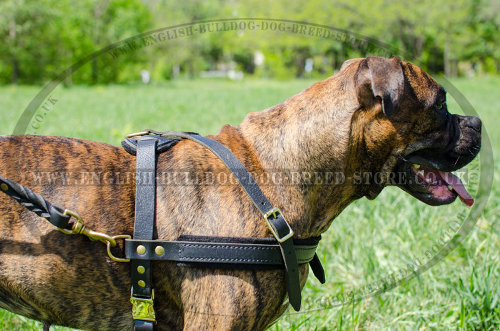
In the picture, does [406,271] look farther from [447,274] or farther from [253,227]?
[253,227]

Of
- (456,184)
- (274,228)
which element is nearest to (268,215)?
(274,228)

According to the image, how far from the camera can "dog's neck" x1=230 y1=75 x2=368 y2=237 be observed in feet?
6.72

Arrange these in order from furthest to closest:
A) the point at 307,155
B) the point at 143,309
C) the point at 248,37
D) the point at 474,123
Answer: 1. the point at 248,37
2. the point at 474,123
3. the point at 307,155
4. the point at 143,309

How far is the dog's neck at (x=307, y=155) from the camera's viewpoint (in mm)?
2049

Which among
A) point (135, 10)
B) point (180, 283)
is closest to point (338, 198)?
point (180, 283)

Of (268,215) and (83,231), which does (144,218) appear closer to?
(83,231)

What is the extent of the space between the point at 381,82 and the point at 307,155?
0.45 meters

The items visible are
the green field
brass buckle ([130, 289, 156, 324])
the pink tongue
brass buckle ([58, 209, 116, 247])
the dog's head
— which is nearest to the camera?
brass buckle ([58, 209, 116, 247])

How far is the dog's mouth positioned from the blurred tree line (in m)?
17.4

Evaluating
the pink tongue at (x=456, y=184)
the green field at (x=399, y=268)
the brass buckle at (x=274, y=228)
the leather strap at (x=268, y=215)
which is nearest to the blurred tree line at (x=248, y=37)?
the green field at (x=399, y=268)

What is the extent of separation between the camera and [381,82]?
6.49 ft

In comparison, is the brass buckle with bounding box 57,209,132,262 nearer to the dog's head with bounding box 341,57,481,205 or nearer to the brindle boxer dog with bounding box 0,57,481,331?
the brindle boxer dog with bounding box 0,57,481,331

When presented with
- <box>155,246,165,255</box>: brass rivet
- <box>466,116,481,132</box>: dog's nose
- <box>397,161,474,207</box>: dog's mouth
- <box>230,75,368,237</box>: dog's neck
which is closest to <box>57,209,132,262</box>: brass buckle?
<box>155,246,165,255</box>: brass rivet

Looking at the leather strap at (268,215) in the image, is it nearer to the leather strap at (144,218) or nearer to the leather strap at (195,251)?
the leather strap at (195,251)
